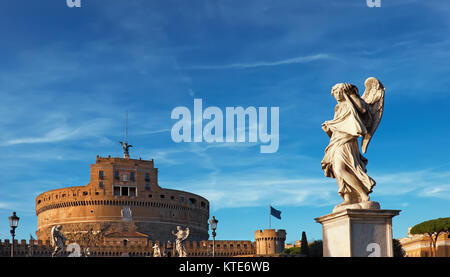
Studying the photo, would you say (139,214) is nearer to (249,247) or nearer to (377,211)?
(249,247)

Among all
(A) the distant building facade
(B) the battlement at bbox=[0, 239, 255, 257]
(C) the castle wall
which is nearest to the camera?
(A) the distant building facade

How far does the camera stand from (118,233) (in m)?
93.9

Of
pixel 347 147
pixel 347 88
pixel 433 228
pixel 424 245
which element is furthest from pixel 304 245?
pixel 347 88

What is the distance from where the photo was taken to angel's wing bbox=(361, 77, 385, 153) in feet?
27.5

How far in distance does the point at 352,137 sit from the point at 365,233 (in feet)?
4.62

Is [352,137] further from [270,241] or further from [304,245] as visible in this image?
[270,241]

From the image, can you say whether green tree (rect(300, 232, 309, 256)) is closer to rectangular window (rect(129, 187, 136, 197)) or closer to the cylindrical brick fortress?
the cylindrical brick fortress

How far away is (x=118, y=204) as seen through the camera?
320 feet

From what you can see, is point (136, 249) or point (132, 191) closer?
point (136, 249)

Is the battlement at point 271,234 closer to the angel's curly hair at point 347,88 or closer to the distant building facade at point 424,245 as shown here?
the distant building facade at point 424,245

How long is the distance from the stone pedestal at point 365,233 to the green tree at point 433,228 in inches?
2625

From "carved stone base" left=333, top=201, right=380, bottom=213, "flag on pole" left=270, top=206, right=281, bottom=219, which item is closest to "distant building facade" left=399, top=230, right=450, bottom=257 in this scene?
"flag on pole" left=270, top=206, right=281, bottom=219
